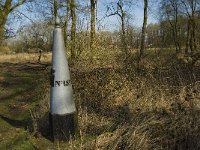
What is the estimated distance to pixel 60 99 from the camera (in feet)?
19.7

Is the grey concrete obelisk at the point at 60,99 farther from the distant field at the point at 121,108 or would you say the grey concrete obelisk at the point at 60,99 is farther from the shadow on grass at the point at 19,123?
the shadow on grass at the point at 19,123

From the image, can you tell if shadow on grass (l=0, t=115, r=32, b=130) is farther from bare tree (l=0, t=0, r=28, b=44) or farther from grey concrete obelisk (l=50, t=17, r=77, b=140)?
bare tree (l=0, t=0, r=28, b=44)

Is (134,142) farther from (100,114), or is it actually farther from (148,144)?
(100,114)

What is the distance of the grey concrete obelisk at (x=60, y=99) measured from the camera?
A: 5.95 m

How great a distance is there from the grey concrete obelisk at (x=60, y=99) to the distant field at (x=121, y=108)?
0.79ft

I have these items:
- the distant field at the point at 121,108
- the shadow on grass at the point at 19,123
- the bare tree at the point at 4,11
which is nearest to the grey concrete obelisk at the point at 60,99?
the distant field at the point at 121,108

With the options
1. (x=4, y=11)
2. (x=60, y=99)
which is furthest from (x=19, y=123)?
(x=4, y=11)

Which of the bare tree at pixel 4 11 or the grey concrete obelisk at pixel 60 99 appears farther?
the bare tree at pixel 4 11

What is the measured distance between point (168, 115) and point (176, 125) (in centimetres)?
46

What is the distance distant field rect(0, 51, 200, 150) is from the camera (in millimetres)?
4930

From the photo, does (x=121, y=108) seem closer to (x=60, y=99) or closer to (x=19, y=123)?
(x=60, y=99)

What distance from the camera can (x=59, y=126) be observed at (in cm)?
595

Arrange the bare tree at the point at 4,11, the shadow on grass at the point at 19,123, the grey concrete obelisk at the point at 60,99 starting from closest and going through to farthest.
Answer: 1. the grey concrete obelisk at the point at 60,99
2. the shadow on grass at the point at 19,123
3. the bare tree at the point at 4,11

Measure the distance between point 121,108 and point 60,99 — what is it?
5.41 ft
